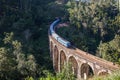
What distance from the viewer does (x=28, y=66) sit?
124 ft

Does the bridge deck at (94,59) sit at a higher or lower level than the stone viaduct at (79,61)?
higher

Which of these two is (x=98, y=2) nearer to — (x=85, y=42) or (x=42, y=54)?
(x=85, y=42)

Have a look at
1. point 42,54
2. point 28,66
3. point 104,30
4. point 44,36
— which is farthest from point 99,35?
point 28,66

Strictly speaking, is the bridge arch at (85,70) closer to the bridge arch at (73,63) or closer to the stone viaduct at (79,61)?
the stone viaduct at (79,61)

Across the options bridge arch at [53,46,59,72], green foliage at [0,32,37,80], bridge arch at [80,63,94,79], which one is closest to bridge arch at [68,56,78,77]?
bridge arch at [80,63,94,79]

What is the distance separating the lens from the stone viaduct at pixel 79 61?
37.9 m

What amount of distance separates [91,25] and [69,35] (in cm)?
670

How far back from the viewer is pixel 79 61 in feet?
141

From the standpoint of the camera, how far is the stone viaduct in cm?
3788

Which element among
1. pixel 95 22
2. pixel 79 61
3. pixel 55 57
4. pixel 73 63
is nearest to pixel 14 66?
pixel 79 61

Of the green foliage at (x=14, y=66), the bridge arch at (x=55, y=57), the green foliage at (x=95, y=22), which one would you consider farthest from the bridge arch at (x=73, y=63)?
the green foliage at (x=95, y=22)

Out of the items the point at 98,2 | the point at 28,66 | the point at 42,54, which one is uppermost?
the point at 98,2

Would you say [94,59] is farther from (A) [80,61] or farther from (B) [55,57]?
(B) [55,57]

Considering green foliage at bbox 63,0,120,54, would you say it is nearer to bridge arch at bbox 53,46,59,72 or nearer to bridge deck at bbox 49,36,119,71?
bridge arch at bbox 53,46,59,72
